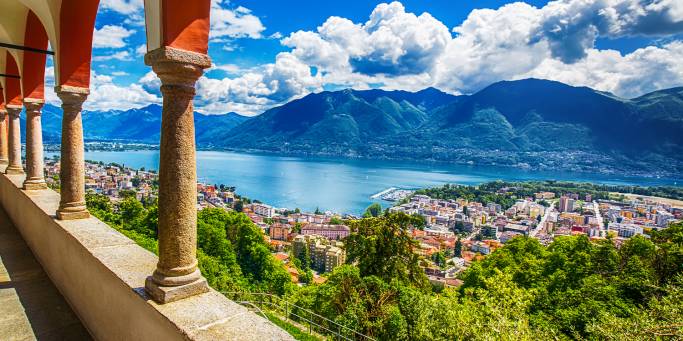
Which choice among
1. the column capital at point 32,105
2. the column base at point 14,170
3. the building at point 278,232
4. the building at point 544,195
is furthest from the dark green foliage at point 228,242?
the building at point 544,195

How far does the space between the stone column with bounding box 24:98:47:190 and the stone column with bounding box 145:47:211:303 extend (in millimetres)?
4256

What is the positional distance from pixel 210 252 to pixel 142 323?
18032 mm

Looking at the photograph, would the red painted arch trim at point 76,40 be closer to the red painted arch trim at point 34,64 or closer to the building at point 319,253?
the red painted arch trim at point 34,64

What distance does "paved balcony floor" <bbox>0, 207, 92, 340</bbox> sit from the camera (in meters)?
2.44

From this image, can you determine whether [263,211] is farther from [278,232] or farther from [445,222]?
[445,222]

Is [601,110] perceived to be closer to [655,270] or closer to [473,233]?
[473,233]

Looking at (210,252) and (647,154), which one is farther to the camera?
(647,154)

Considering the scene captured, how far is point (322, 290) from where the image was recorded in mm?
12930

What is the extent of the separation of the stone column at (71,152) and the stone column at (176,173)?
7.27 ft

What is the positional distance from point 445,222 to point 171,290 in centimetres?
5423

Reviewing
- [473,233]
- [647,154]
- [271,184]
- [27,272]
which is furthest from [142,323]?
[647,154]

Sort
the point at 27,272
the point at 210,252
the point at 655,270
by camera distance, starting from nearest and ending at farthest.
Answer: the point at 27,272
the point at 655,270
the point at 210,252

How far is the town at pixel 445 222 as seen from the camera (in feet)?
110

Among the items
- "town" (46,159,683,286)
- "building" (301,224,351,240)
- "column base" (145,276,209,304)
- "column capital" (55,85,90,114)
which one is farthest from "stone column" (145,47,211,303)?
"building" (301,224,351,240)
